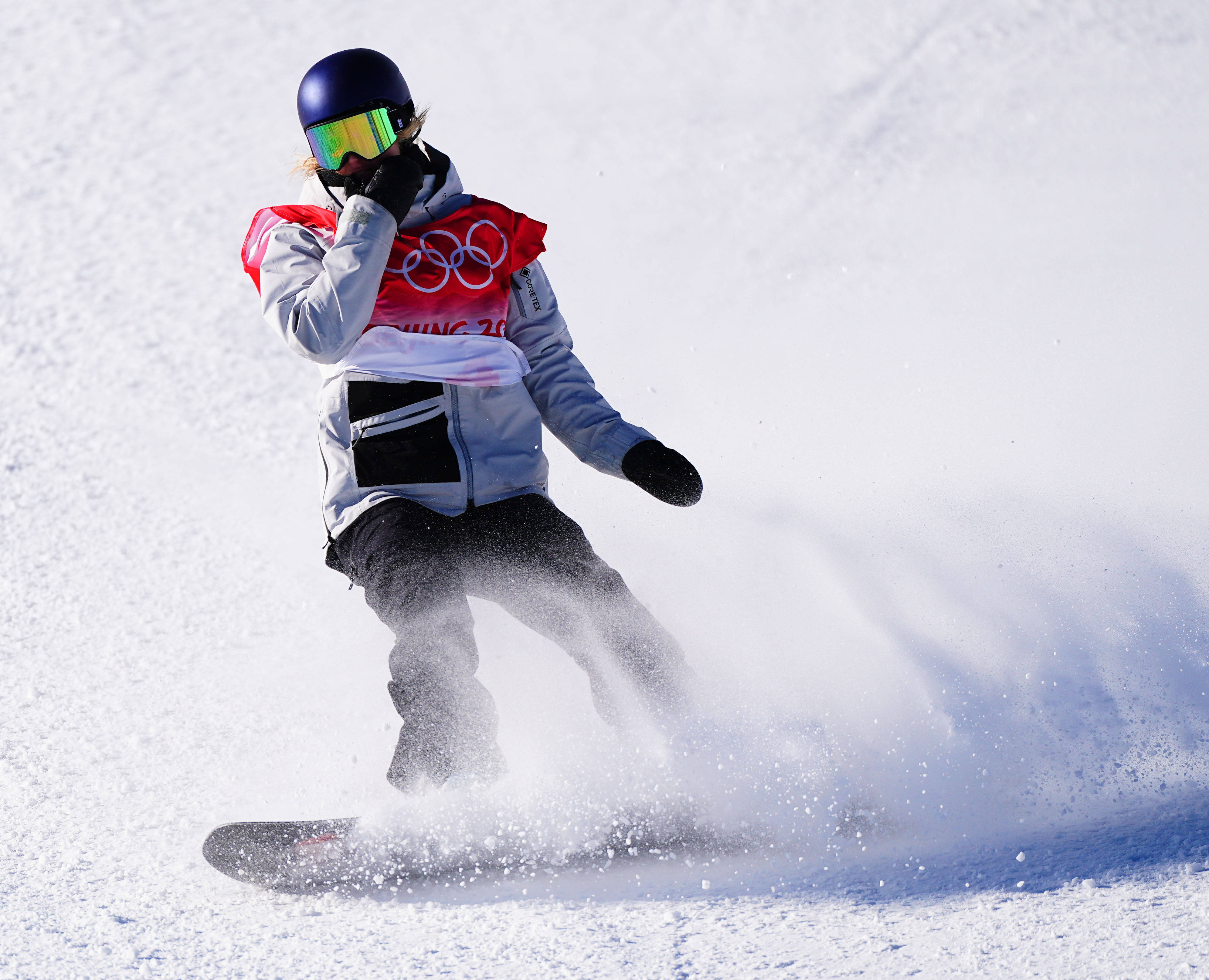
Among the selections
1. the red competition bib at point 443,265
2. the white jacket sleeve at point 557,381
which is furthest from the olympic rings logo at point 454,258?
the white jacket sleeve at point 557,381

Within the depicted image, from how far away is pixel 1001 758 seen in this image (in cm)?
257

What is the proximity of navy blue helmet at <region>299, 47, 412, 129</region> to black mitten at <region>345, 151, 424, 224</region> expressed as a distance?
0.42 ft

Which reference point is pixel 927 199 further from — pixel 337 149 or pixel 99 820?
pixel 99 820

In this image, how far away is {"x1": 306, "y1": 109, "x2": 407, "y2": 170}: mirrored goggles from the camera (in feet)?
7.82

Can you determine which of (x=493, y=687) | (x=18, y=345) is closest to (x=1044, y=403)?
(x=493, y=687)

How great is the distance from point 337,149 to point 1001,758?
1889mm

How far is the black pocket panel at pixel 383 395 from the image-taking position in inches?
94.6

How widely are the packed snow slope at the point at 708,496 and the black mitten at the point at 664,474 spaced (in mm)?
455

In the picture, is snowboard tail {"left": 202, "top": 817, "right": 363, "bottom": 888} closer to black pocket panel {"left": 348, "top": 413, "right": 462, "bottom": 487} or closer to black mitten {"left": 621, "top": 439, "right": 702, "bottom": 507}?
black pocket panel {"left": 348, "top": 413, "right": 462, "bottom": 487}

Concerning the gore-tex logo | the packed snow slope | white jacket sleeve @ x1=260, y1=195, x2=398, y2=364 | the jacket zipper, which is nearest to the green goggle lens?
white jacket sleeve @ x1=260, y1=195, x2=398, y2=364

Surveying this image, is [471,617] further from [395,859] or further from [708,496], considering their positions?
[708,496]

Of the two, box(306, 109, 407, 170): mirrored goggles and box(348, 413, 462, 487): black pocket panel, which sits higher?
box(306, 109, 407, 170): mirrored goggles

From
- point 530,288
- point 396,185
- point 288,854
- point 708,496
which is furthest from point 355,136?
point 708,496

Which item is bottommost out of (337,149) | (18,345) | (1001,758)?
(1001,758)
